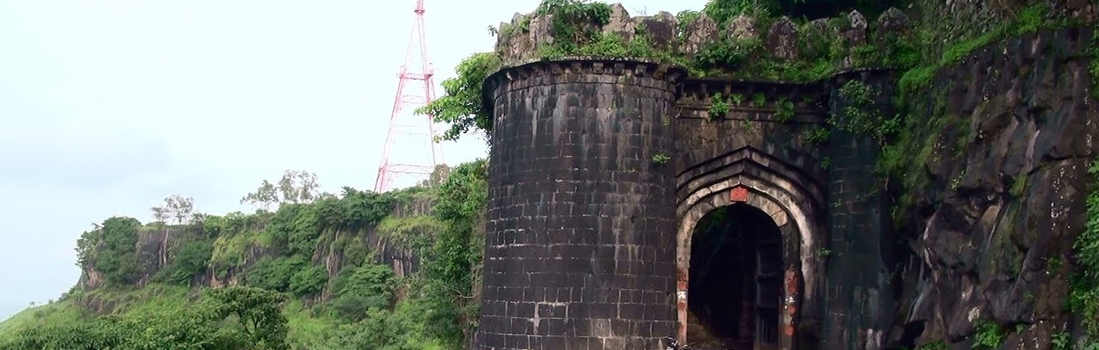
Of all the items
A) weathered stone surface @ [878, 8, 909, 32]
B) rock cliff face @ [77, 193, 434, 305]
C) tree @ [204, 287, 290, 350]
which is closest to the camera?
weathered stone surface @ [878, 8, 909, 32]

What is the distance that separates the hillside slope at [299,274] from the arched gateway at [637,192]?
3.99 metres

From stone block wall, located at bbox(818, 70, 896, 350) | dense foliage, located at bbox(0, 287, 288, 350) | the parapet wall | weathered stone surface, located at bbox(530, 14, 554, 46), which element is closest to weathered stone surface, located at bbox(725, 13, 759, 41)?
the parapet wall

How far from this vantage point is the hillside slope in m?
16.7

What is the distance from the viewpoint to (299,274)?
49.3m

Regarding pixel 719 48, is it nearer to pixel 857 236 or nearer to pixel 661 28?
pixel 661 28

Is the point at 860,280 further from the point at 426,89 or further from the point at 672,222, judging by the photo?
the point at 426,89

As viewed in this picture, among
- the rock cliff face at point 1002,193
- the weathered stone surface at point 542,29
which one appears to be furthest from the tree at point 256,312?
the rock cliff face at point 1002,193

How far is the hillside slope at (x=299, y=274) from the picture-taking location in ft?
54.8

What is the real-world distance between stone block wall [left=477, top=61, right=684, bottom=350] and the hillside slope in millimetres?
3949

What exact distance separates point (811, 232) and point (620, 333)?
297cm

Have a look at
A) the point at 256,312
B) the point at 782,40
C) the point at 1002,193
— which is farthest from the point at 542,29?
the point at 256,312

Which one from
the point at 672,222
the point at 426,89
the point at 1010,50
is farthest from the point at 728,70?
the point at 426,89

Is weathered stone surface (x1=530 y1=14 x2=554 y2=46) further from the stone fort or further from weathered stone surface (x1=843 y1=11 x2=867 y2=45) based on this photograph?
weathered stone surface (x1=843 y1=11 x2=867 y2=45)

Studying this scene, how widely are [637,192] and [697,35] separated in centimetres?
238
